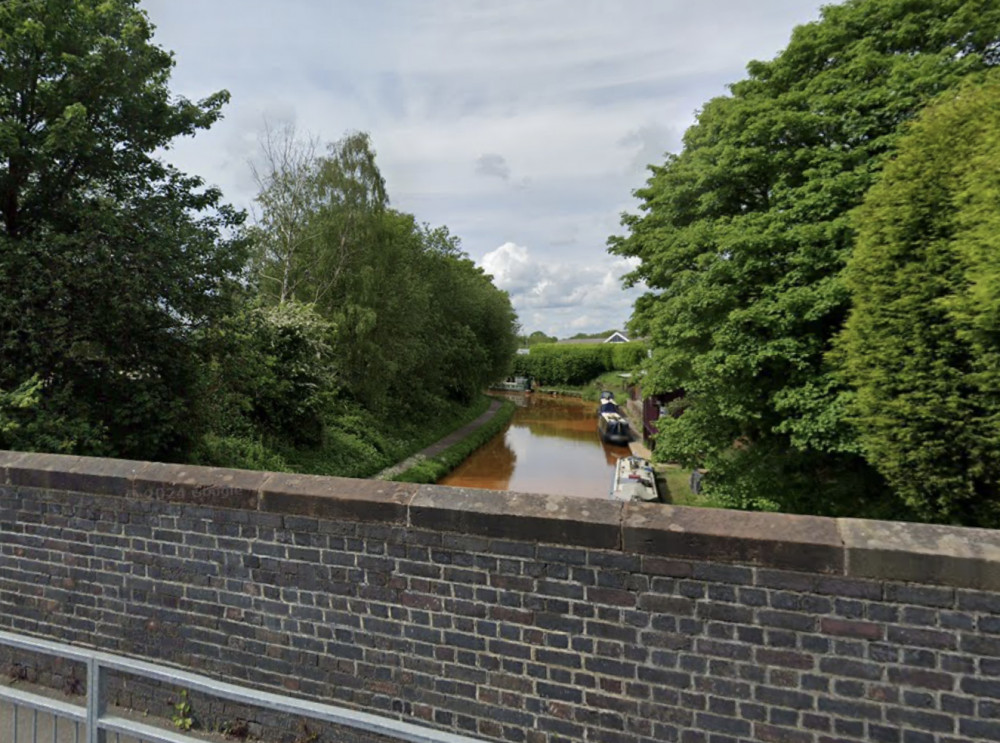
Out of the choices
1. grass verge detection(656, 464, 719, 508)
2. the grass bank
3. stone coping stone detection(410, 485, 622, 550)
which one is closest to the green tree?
the grass bank

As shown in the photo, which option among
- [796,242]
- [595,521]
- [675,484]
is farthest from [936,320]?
[675,484]

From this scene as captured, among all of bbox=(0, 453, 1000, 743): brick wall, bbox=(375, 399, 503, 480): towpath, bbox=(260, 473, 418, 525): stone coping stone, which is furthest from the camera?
bbox=(375, 399, 503, 480): towpath

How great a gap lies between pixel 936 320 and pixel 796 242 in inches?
119

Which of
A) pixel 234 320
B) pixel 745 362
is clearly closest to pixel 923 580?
pixel 745 362

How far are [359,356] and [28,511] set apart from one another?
15.6m

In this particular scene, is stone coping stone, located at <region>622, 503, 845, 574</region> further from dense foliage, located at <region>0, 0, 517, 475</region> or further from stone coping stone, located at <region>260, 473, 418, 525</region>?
dense foliage, located at <region>0, 0, 517, 475</region>

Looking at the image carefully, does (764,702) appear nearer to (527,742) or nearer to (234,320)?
(527,742)

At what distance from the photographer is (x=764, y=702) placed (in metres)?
2.28

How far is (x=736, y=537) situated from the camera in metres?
2.28

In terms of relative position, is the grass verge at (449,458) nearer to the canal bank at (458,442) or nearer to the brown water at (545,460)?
the canal bank at (458,442)

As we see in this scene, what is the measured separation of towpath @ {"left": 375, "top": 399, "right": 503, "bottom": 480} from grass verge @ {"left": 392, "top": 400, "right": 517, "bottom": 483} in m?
0.20

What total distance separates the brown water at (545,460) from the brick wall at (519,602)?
11.0 meters

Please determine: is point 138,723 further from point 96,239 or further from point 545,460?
point 545,460

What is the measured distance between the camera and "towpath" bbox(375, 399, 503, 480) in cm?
1761
